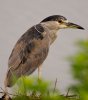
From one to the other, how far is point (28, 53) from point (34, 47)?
0.23m

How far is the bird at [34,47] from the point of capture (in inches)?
213

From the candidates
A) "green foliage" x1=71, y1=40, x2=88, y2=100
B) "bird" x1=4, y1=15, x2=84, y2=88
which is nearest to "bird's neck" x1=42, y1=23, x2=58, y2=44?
"bird" x1=4, y1=15, x2=84, y2=88

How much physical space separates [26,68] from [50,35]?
1.03 meters

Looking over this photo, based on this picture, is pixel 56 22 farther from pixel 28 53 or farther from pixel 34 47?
pixel 28 53

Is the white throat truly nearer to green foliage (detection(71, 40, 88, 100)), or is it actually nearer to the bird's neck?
the bird's neck

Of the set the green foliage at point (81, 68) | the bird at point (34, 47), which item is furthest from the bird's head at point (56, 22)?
the green foliage at point (81, 68)

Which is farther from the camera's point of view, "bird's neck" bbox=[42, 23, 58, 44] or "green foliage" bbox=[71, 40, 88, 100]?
"bird's neck" bbox=[42, 23, 58, 44]

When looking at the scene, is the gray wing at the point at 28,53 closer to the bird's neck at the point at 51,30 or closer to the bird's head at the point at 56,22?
the bird's neck at the point at 51,30

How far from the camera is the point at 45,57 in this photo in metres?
6.16

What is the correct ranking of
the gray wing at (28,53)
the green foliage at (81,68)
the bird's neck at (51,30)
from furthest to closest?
the bird's neck at (51,30), the gray wing at (28,53), the green foliage at (81,68)

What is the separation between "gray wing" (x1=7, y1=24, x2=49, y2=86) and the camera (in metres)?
5.40

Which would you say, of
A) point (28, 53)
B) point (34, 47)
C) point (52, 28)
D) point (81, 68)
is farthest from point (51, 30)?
point (81, 68)

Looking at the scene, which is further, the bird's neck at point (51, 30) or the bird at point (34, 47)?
the bird's neck at point (51, 30)

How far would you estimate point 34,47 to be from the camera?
6.01 metres
